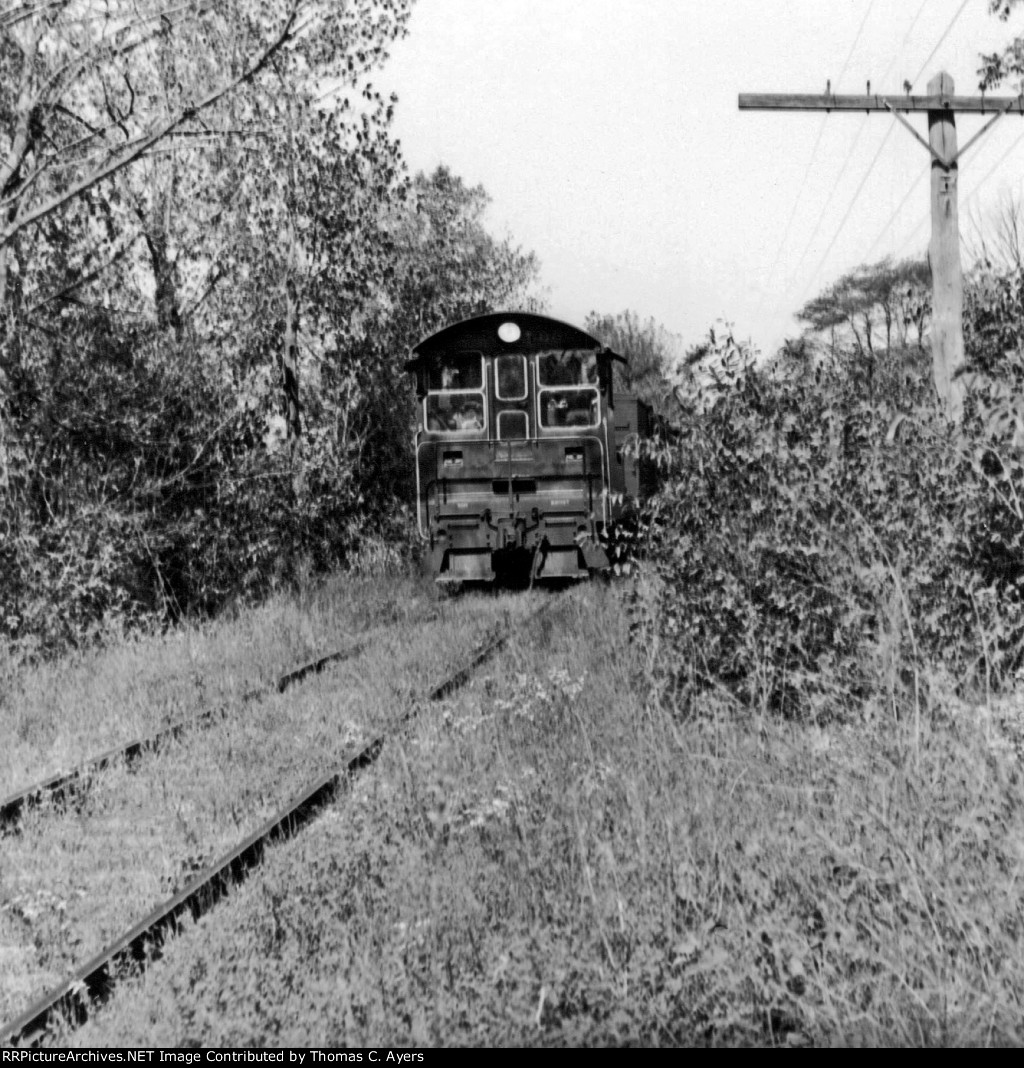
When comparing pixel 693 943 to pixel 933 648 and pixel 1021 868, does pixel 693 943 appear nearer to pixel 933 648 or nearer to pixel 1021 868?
pixel 1021 868

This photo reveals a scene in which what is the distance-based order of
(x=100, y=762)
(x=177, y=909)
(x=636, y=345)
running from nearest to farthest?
(x=177, y=909) → (x=100, y=762) → (x=636, y=345)

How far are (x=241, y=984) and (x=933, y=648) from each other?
386 cm

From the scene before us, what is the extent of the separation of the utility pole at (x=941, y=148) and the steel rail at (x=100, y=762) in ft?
19.9

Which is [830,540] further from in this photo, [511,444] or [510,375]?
[510,375]

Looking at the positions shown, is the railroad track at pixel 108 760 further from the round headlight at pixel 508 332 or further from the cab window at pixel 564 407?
the round headlight at pixel 508 332

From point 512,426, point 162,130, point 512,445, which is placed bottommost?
point 512,445

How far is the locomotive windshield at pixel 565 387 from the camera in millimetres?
15398

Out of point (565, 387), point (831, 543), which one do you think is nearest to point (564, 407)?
point (565, 387)

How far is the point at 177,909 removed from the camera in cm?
440

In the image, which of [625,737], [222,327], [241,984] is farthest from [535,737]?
[222,327]

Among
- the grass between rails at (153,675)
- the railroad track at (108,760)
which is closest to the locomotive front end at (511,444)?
the grass between rails at (153,675)

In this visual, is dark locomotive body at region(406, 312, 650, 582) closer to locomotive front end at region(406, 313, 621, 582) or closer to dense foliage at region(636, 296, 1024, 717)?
→ locomotive front end at region(406, 313, 621, 582)

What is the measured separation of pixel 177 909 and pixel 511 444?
11.2m

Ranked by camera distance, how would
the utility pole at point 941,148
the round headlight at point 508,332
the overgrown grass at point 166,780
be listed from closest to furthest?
the overgrown grass at point 166,780 < the utility pole at point 941,148 < the round headlight at point 508,332
